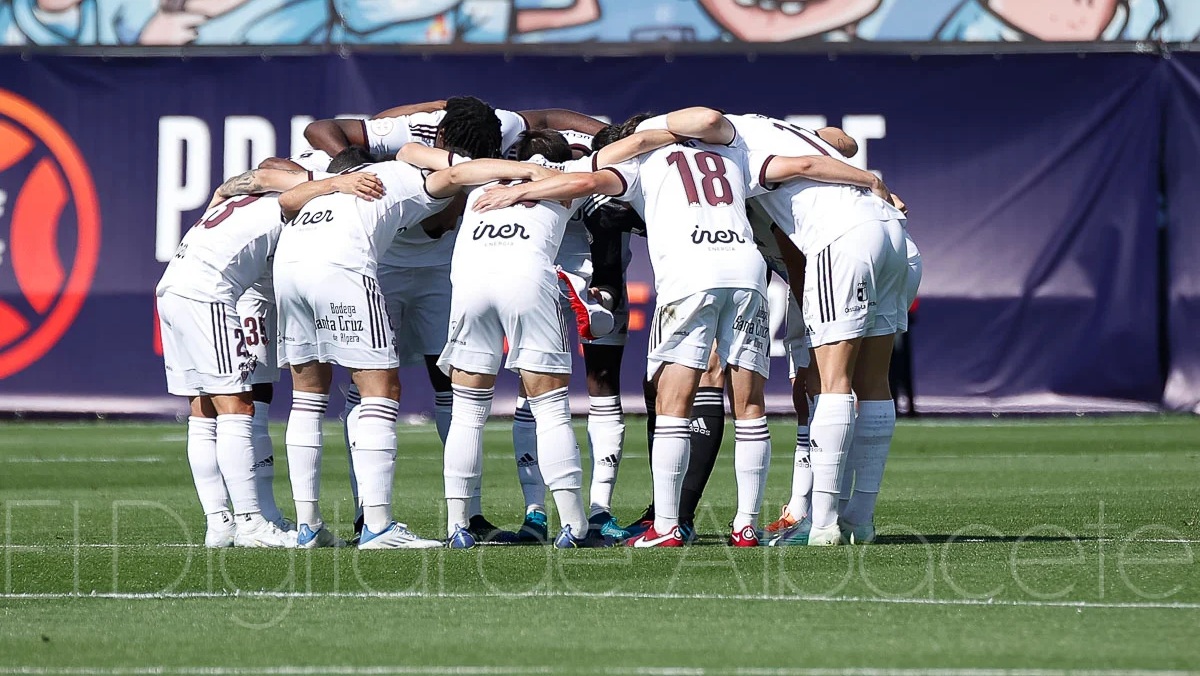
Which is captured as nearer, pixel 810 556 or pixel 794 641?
pixel 794 641

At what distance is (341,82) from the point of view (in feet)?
58.5

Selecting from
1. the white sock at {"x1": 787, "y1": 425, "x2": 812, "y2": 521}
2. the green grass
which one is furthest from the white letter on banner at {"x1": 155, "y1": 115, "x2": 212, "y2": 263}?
A: the white sock at {"x1": 787, "y1": 425, "x2": 812, "y2": 521}

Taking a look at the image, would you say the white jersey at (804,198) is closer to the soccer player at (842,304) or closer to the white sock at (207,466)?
the soccer player at (842,304)

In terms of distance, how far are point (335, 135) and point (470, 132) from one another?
1.72m

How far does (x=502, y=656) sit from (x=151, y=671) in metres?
1.01

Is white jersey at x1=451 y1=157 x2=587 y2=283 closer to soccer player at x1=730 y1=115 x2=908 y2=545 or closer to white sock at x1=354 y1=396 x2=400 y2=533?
white sock at x1=354 y1=396 x2=400 y2=533

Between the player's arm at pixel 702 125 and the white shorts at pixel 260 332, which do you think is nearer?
the player's arm at pixel 702 125

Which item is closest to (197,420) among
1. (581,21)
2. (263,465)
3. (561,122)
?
(263,465)

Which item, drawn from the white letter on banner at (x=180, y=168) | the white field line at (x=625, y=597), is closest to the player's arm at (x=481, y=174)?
the white field line at (x=625, y=597)

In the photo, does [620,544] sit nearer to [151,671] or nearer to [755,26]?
[151,671]

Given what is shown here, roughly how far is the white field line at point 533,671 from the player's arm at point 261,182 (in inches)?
146

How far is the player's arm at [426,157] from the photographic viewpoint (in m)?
7.79

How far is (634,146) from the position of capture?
24.8 ft

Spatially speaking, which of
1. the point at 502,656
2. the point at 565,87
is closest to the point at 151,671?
the point at 502,656
